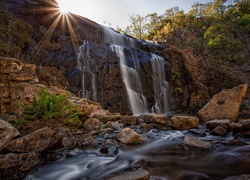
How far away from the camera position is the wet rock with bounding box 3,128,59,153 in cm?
338

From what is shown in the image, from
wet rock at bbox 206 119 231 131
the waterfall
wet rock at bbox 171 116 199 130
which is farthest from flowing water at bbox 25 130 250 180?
the waterfall

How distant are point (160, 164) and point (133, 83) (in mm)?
13717

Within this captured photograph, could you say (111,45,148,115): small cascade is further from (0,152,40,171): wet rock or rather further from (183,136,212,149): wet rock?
(0,152,40,171): wet rock

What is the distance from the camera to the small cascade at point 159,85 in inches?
706

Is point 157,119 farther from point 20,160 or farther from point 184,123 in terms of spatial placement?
point 20,160

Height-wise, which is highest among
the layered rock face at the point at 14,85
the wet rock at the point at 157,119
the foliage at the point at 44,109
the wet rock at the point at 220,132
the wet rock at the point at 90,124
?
the layered rock face at the point at 14,85

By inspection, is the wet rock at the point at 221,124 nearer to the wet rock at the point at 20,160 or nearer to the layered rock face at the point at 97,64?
the wet rock at the point at 20,160

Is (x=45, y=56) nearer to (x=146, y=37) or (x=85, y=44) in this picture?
(x=85, y=44)

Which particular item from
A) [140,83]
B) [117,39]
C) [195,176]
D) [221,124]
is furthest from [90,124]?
[117,39]

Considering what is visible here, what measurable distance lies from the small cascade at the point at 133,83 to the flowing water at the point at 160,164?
36.2ft

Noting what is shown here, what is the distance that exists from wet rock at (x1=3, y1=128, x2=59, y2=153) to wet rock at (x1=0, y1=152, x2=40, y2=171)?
0.15 meters

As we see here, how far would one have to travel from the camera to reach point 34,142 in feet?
11.8

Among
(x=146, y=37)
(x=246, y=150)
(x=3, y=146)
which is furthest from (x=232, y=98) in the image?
(x=146, y=37)

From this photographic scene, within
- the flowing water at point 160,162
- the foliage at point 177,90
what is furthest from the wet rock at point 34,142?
the foliage at point 177,90
